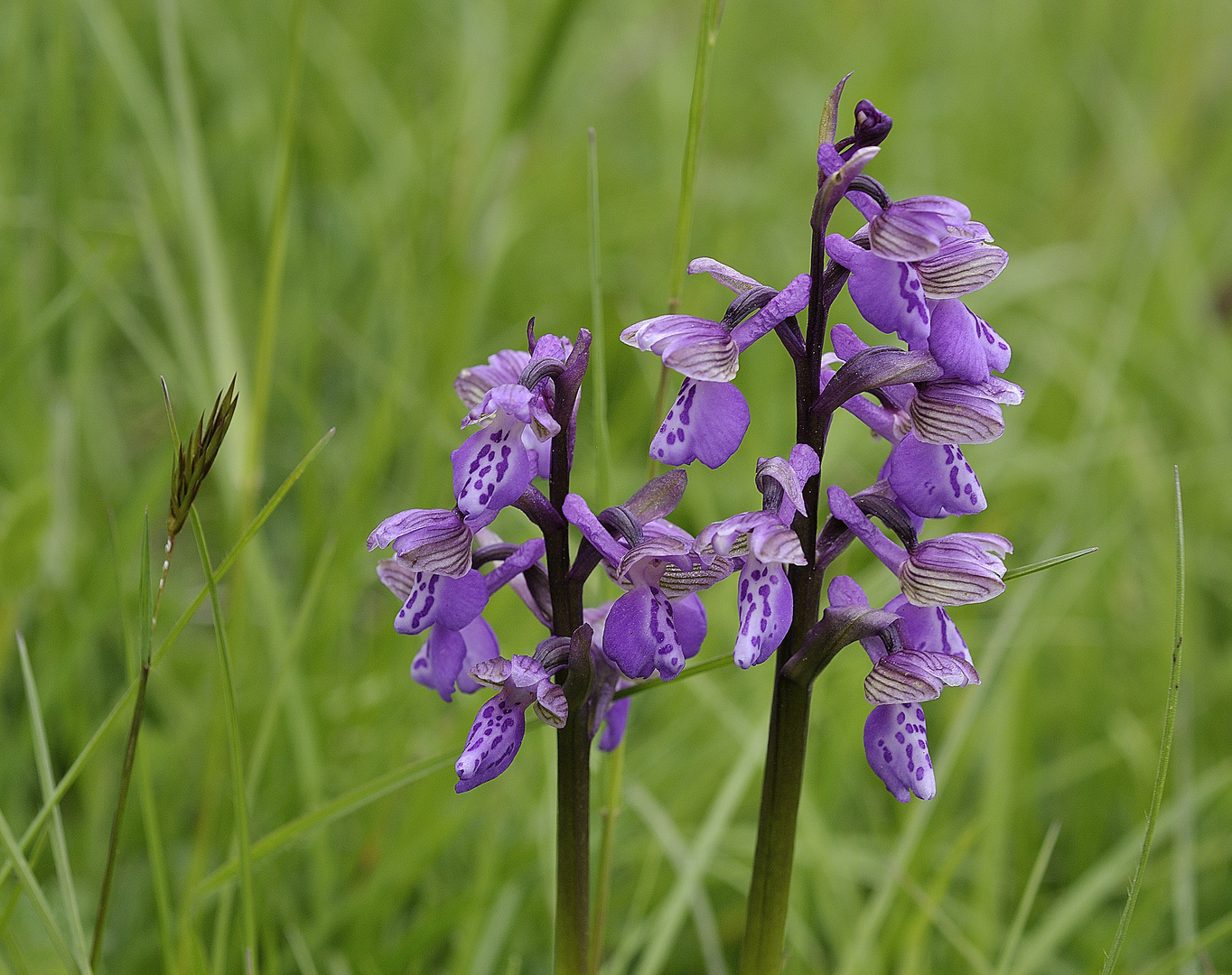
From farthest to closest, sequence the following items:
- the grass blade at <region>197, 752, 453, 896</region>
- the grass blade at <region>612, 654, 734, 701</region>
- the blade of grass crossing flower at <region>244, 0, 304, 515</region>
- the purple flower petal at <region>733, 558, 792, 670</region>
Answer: the blade of grass crossing flower at <region>244, 0, 304, 515</region>
the grass blade at <region>197, 752, 453, 896</region>
the grass blade at <region>612, 654, 734, 701</region>
the purple flower petal at <region>733, 558, 792, 670</region>

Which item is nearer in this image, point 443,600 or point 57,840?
point 443,600

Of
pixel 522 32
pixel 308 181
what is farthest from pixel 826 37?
pixel 308 181

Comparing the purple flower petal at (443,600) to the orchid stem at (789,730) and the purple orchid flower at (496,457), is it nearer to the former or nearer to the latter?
the purple orchid flower at (496,457)

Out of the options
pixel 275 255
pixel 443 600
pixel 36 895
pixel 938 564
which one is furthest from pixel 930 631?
pixel 275 255

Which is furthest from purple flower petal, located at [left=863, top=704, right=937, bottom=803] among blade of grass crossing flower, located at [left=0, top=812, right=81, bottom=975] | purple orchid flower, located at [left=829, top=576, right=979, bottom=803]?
blade of grass crossing flower, located at [left=0, top=812, right=81, bottom=975]

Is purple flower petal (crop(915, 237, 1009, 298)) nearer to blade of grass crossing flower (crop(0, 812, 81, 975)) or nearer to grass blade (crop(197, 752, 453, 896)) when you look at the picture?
grass blade (crop(197, 752, 453, 896))

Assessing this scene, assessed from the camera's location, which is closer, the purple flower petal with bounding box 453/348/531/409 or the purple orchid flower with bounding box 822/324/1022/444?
the purple orchid flower with bounding box 822/324/1022/444

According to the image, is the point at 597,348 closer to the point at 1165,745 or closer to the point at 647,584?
the point at 647,584
